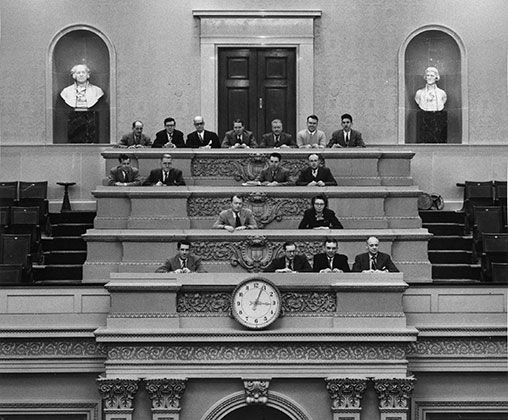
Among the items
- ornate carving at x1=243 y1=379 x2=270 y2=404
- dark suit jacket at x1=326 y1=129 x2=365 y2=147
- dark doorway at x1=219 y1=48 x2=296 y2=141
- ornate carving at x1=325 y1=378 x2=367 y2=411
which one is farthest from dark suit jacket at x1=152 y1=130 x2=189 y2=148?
ornate carving at x1=325 y1=378 x2=367 y2=411

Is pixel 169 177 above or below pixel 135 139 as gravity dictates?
below

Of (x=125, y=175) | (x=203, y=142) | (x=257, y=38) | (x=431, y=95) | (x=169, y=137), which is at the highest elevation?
(x=257, y=38)

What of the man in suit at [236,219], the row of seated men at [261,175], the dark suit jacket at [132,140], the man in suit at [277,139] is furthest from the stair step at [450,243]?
the dark suit jacket at [132,140]

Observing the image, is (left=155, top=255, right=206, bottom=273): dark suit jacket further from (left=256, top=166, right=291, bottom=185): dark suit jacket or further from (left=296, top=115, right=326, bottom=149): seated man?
(left=296, top=115, right=326, bottom=149): seated man

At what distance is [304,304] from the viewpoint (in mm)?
18500

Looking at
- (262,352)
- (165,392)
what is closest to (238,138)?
(262,352)

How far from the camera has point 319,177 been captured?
853 inches

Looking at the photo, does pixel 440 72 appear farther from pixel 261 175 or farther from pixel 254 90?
pixel 261 175

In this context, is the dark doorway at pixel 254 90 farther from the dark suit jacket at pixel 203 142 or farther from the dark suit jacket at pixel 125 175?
the dark suit jacket at pixel 125 175

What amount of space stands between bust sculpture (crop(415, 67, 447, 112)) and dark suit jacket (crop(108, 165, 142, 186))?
5841mm

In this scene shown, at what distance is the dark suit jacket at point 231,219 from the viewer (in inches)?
808

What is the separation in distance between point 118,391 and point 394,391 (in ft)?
11.0

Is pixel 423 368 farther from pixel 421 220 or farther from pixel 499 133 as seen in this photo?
pixel 499 133

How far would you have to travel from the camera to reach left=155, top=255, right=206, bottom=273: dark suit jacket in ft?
63.0
